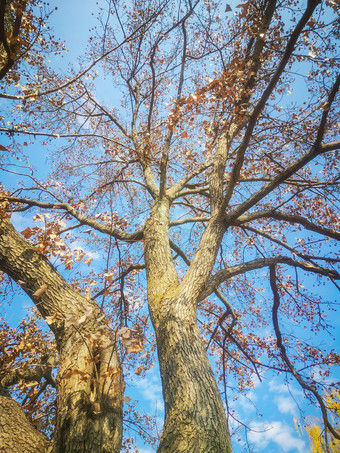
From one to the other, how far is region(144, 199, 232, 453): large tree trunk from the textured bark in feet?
3.09

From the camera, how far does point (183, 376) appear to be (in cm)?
204

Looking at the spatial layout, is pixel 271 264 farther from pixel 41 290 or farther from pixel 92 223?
pixel 92 223

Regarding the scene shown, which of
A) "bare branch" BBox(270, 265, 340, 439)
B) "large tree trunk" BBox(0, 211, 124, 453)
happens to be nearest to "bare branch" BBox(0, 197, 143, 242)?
"large tree trunk" BBox(0, 211, 124, 453)

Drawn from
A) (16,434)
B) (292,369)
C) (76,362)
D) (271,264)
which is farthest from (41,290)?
(292,369)

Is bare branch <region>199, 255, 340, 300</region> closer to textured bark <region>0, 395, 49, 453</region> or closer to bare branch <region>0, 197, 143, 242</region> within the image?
bare branch <region>0, 197, 143, 242</region>

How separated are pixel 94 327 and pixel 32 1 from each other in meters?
4.24

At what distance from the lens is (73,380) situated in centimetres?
218

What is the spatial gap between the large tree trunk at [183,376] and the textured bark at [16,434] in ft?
3.09

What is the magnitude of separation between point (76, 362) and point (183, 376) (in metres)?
1.01

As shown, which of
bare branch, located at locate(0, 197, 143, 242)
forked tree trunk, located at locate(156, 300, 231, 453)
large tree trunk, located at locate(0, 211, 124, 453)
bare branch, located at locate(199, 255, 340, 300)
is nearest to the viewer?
forked tree trunk, located at locate(156, 300, 231, 453)

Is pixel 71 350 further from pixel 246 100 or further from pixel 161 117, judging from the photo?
pixel 161 117

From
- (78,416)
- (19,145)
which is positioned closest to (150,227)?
(78,416)

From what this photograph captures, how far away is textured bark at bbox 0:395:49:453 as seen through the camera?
1.75 metres

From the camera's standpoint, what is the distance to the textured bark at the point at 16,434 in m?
1.75
